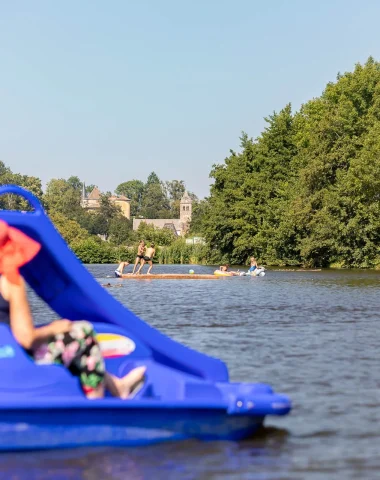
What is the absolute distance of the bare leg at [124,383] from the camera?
8.30 metres

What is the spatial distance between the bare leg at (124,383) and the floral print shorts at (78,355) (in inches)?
7.8

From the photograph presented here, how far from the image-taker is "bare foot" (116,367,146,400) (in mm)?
8336

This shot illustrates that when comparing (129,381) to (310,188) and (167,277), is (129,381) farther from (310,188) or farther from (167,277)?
(310,188)

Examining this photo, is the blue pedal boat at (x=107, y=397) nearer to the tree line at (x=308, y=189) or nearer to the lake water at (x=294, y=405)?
the lake water at (x=294, y=405)

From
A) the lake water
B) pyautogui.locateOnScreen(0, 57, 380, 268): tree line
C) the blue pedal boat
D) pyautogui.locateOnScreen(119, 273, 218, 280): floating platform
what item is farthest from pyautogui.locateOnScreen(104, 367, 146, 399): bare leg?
pyautogui.locateOnScreen(0, 57, 380, 268): tree line

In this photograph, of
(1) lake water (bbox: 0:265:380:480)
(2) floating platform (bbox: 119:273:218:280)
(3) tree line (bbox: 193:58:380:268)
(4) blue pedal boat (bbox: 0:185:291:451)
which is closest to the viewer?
(1) lake water (bbox: 0:265:380:480)

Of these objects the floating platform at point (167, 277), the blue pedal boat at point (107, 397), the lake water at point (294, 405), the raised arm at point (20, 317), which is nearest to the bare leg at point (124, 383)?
the blue pedal boat at point (107, 397)

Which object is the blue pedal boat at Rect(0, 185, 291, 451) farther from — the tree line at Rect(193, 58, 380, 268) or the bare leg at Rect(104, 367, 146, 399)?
the tree line at Rect(193, 58, 380, 268)

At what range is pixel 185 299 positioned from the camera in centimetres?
2998

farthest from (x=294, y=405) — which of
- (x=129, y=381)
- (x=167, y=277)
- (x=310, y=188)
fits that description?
(x=310, y=188)

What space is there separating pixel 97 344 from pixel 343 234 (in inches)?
2363

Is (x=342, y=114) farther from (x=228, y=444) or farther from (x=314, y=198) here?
(x=228, y=444)

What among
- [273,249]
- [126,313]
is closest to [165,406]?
[126,313]

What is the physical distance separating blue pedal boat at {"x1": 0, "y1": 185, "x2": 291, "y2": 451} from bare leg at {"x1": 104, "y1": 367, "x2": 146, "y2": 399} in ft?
0.36
